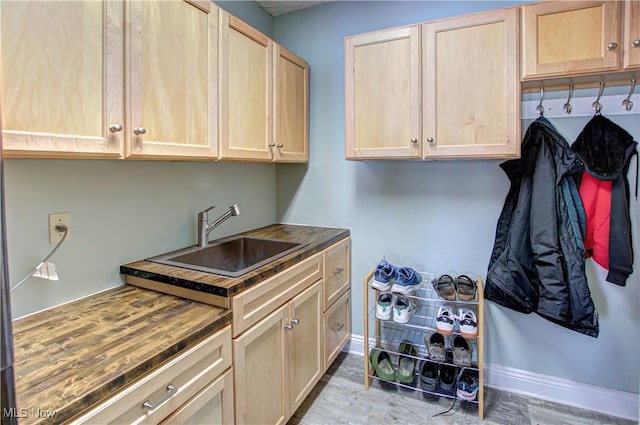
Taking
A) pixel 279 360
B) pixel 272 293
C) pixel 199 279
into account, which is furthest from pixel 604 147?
pixel 199 279

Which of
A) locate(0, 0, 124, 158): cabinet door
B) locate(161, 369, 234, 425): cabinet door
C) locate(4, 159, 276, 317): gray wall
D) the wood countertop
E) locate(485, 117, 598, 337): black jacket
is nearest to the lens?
the wood countertop

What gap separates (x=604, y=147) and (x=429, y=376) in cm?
155

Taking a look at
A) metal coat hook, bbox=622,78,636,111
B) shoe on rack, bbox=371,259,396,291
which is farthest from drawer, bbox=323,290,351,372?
metal coat hook, bbox=622,78,636,111

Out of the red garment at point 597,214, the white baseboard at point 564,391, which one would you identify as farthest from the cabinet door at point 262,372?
the red garment at point 597,214

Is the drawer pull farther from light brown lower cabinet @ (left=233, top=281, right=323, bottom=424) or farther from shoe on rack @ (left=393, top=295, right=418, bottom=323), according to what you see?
shoe on rack @ (left=393, top=295, right=418, bottom=323)

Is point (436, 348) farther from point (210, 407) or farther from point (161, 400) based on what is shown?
point (161, 400)

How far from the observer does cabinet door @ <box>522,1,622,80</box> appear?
1.49 metres

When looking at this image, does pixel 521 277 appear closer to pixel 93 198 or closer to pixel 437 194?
pixel 437 194

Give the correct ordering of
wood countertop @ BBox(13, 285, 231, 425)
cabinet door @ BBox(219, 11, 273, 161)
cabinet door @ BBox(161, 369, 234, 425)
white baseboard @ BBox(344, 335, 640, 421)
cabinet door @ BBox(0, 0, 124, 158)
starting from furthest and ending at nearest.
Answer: white baseboard @ BBox(344, 335, 640, 421) < cabinet door @ BBox(219, 11, 273, 161) < cabinet door @ BBox(161, 369, 234, 425) < cabinet door @ BBox(0, 0, 124, 158) < wood countertop @ BBox(13, 285, 231, 425)

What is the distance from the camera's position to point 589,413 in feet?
6.09

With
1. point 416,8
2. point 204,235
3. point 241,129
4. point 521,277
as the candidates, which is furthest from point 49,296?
Result: point 416,8

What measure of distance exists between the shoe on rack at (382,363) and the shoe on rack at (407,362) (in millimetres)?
49

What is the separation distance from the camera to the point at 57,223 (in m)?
1.23

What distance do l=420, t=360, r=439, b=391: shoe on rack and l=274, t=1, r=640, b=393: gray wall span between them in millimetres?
372
